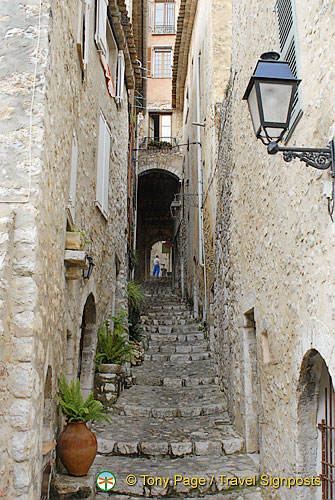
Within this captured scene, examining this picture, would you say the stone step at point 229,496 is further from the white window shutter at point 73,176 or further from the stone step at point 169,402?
the white window shutter at point 73,176

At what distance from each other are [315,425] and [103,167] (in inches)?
228

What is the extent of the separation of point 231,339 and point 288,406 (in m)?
3.19

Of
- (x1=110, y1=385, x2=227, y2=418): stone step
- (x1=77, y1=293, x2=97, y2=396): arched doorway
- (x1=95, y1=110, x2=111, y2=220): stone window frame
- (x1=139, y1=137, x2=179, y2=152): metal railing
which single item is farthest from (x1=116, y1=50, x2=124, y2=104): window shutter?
(x1=139, y1=137, x2=179, y2=152): metal railing

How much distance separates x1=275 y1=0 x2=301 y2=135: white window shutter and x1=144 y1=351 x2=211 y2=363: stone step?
681 centimetres

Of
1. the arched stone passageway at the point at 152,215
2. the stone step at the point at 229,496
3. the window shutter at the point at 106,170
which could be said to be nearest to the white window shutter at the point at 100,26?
the window shutter at the point at 106,170

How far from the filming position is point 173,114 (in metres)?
20.9

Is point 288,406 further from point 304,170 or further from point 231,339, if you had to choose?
point 231,339

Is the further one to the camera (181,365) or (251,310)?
(181,365)

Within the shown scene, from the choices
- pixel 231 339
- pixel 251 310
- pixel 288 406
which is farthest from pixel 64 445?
pixel 231 339

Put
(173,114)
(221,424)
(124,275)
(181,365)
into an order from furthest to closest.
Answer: (173,114), (124,275), (181,365), (221,424)

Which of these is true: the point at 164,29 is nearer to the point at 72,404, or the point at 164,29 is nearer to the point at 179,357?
the point at 179,357

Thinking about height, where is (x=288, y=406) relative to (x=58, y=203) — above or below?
below

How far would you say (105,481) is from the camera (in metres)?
5.52

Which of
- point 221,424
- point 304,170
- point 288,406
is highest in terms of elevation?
point 304,170
